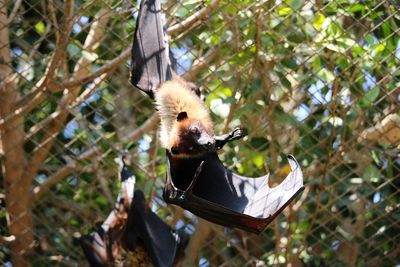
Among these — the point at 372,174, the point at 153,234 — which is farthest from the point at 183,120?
the point at 372,174

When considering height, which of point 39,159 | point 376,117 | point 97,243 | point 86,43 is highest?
point 86,43

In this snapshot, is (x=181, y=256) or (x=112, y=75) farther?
(x=112, y=75)

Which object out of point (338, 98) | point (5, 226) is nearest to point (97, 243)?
point (5, 226)

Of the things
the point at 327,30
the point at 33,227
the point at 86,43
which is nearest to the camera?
the point at 327,30

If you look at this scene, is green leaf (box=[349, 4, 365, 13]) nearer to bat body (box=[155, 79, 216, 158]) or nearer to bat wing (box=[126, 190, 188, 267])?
bat body (box=[155, 79, 216, 158])

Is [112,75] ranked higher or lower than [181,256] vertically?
higher

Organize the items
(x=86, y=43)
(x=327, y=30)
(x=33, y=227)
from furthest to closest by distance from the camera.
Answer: (x=33, y=227), (x=86, y=43), (x=327, y=30)

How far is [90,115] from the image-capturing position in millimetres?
A: 4699

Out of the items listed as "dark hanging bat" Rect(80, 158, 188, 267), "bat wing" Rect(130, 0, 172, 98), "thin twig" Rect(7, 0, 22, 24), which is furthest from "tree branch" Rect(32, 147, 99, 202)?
"bat wing" Rect(130, 0, 172, 98)

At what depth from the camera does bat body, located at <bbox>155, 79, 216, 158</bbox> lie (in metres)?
3.37

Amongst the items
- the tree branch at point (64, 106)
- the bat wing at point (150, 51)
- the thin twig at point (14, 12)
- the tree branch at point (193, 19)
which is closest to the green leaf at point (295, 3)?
the tree branch at point (193, 19)

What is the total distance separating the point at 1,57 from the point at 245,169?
128 cm

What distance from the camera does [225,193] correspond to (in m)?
3.49

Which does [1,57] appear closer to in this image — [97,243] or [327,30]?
[97,243]
